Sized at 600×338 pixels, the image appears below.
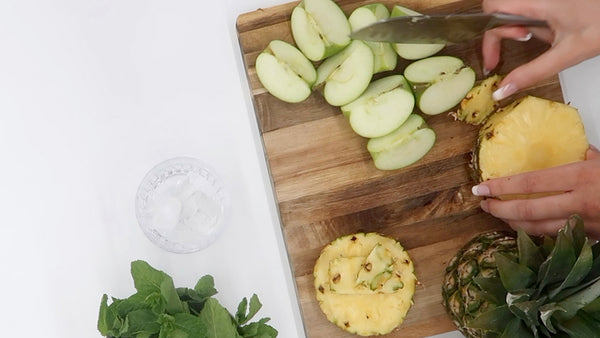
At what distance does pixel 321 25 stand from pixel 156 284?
0.58 metres

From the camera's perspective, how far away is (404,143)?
122 centimetres

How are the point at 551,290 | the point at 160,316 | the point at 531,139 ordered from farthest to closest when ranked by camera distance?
the point at 531,139 → the point at 160,316 → the point at 551,290

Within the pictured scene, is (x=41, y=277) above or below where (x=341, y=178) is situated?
below

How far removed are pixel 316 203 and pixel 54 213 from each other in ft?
1.81

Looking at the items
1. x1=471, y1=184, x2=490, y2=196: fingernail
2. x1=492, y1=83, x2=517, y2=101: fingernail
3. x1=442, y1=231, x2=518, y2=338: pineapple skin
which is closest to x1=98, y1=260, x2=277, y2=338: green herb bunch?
x1=442, y1=231, x2=518, y2=338: pineapple skin

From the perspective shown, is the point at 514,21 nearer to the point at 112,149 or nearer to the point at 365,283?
the point at 365,283

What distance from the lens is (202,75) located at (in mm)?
1317

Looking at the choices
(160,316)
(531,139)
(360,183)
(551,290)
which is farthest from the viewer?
(360,183)

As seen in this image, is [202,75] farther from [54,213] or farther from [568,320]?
[568,320]

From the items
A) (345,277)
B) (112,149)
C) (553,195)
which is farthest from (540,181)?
(112,149)

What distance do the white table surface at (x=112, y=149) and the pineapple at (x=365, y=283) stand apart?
0.12 m

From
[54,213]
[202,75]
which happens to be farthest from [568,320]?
[54,213]

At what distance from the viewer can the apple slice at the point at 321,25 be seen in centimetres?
122

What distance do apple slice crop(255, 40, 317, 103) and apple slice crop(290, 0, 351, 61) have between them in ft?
0.11
